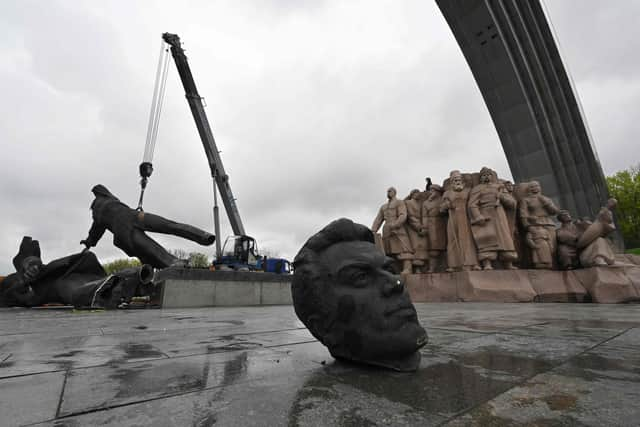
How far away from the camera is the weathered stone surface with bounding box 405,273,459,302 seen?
31.3 ft

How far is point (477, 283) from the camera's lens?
8859mm

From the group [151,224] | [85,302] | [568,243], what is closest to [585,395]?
[85,302]

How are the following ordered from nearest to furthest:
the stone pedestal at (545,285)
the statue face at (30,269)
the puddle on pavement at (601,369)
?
the puddle on pavement at (601,369), the stone pedestal at (545,285), the statue face at (30,269)

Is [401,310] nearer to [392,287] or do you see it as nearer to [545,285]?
[392,287]

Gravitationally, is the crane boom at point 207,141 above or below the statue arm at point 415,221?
above

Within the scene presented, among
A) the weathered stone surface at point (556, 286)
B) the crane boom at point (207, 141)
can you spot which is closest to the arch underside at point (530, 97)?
the weathered stone surface at point (556, 286)

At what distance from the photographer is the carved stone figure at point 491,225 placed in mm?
9336

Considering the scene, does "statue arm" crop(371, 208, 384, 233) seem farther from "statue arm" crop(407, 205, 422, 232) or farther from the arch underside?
the arch underside

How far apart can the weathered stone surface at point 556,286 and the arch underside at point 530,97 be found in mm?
17984

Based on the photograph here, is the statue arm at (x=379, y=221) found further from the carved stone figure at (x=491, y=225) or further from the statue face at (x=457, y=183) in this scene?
the carved stone figure at (x=491, y=225)

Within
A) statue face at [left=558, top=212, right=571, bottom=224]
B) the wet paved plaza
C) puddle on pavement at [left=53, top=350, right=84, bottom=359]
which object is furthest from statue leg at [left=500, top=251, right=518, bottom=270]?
puddle on pavement at [left=53, top=350, right=84, bottom=359]

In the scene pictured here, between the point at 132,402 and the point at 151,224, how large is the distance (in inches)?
381

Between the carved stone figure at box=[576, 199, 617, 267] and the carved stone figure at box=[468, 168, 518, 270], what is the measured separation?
204 cm

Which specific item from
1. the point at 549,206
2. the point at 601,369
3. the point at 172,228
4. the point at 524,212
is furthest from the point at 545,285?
the point at 172,228
